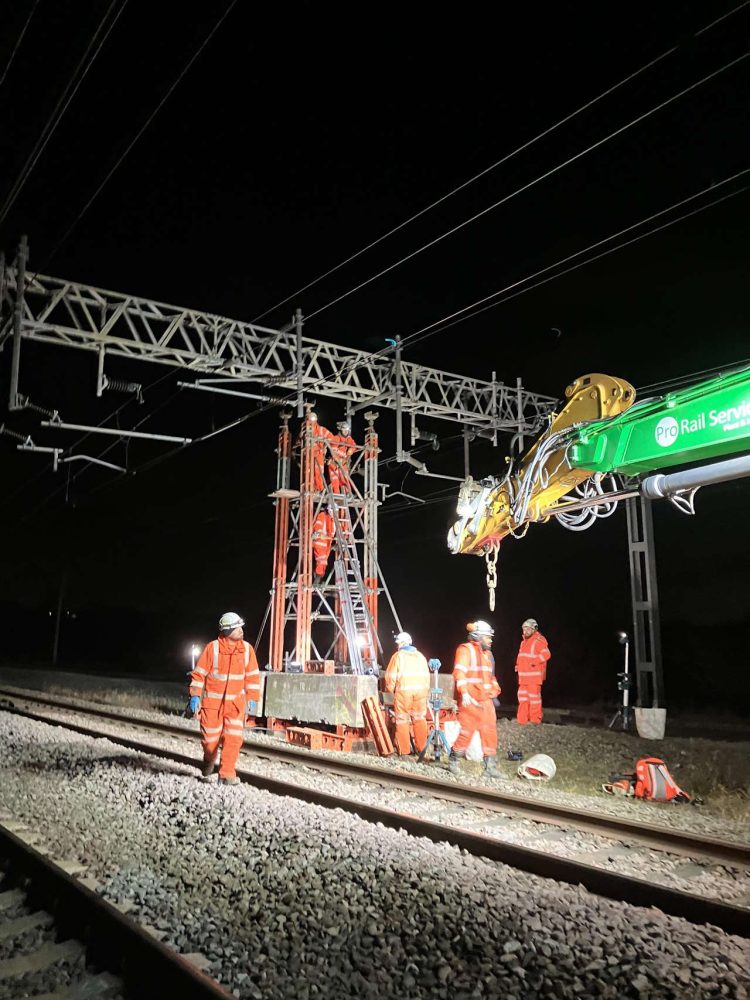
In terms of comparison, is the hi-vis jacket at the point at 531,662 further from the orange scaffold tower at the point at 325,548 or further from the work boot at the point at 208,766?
the work boot at the point at 208,766

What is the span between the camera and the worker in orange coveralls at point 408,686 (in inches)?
436

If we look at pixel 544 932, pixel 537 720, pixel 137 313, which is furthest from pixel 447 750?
pixel 137 313

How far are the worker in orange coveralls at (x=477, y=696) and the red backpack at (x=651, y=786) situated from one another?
5.13 feet

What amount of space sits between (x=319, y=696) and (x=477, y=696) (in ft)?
12.5

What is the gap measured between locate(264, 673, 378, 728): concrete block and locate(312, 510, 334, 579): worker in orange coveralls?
275 cm

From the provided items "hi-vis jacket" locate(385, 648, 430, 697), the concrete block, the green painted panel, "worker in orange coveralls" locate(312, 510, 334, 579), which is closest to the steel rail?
the concrete block

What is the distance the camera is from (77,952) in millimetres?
4320

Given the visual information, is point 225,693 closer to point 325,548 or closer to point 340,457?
point 325,548

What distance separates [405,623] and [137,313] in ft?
97.4

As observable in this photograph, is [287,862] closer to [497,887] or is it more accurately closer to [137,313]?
[497,887]

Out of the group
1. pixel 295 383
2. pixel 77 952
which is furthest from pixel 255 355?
pixel 77 952

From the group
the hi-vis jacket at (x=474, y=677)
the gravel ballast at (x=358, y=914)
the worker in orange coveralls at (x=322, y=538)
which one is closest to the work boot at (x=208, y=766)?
the gravel ballast at (x=358, y=914)

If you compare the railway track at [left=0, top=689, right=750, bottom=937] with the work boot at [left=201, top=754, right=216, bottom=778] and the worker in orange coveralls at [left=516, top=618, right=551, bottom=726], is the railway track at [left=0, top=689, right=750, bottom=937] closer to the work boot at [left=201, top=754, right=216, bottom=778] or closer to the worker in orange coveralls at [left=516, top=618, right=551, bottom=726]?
the work boot at [left=201, top=754, right=216, bottom=778]

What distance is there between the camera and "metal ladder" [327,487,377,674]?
47.4ft
